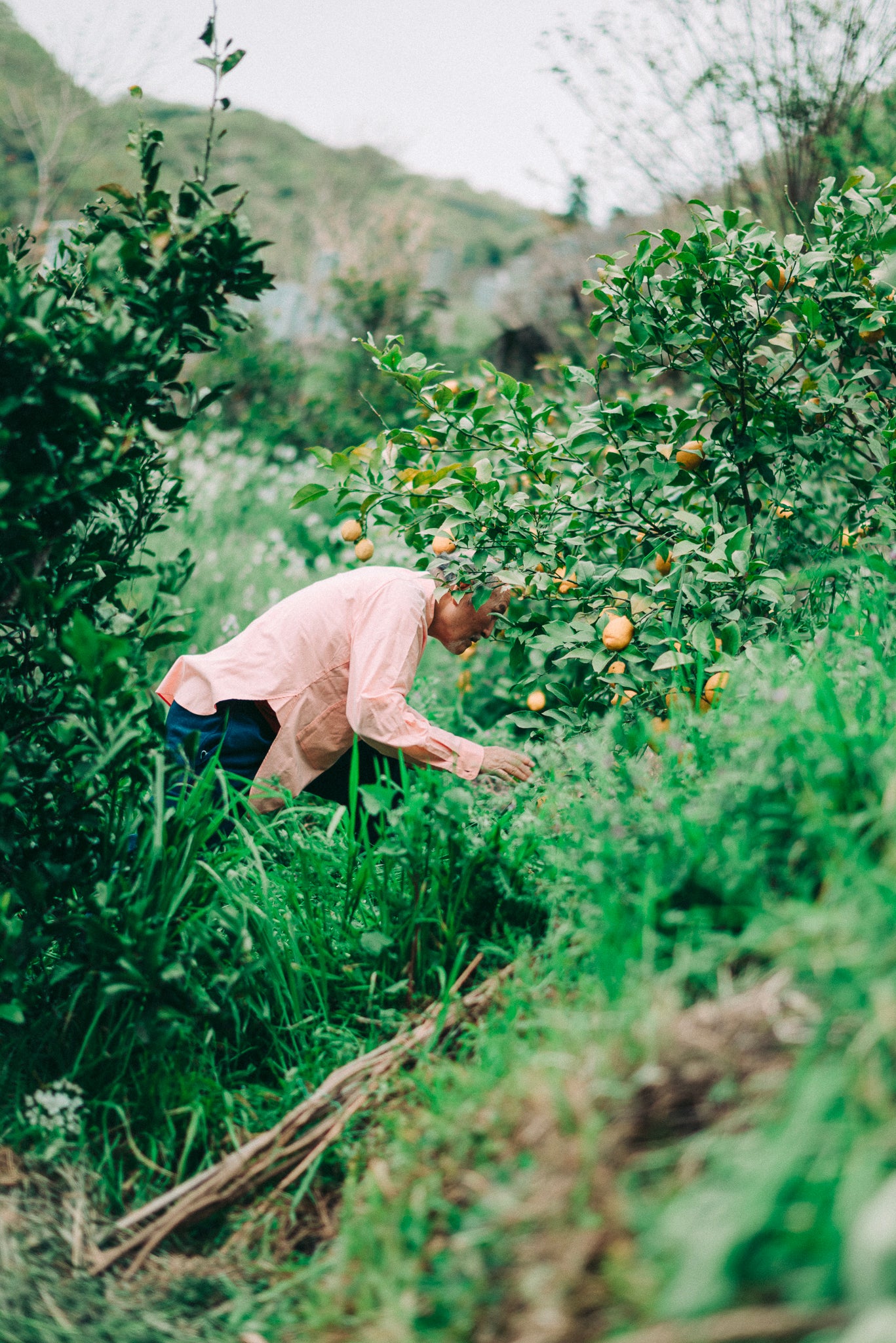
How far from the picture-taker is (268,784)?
2529 mm

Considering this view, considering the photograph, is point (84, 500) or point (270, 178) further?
point (270, 178)

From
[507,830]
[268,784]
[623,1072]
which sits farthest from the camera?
[268,784]

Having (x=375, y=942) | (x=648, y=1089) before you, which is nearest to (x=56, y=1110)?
(x=375, y=942)

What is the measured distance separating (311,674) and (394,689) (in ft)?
1.05

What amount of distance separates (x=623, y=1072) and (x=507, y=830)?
0.89 metres

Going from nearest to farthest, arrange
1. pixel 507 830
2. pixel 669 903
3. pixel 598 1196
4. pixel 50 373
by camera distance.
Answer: pixel 598 1196 → pixel 669 903 → pixel 50 373 → pixel 507 830

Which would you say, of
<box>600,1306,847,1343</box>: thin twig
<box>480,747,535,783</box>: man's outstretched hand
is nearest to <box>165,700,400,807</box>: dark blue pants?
<box>480,747,535,783</box>: man's outstretched hand

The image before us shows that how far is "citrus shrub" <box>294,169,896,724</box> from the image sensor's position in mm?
2246

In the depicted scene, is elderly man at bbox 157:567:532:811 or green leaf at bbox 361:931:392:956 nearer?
green leaf at bbox 361:931:392:956

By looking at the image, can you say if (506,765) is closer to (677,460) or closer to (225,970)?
(225,970)

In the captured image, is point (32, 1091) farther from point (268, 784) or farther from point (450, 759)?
point (450, 759)

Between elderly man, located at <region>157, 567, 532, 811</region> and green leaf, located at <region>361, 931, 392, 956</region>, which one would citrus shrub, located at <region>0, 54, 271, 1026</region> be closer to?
elderly man, located at <region>157, 567, 532, 811</region>

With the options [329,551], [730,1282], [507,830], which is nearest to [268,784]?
[507,830]

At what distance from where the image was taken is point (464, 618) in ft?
8.63
